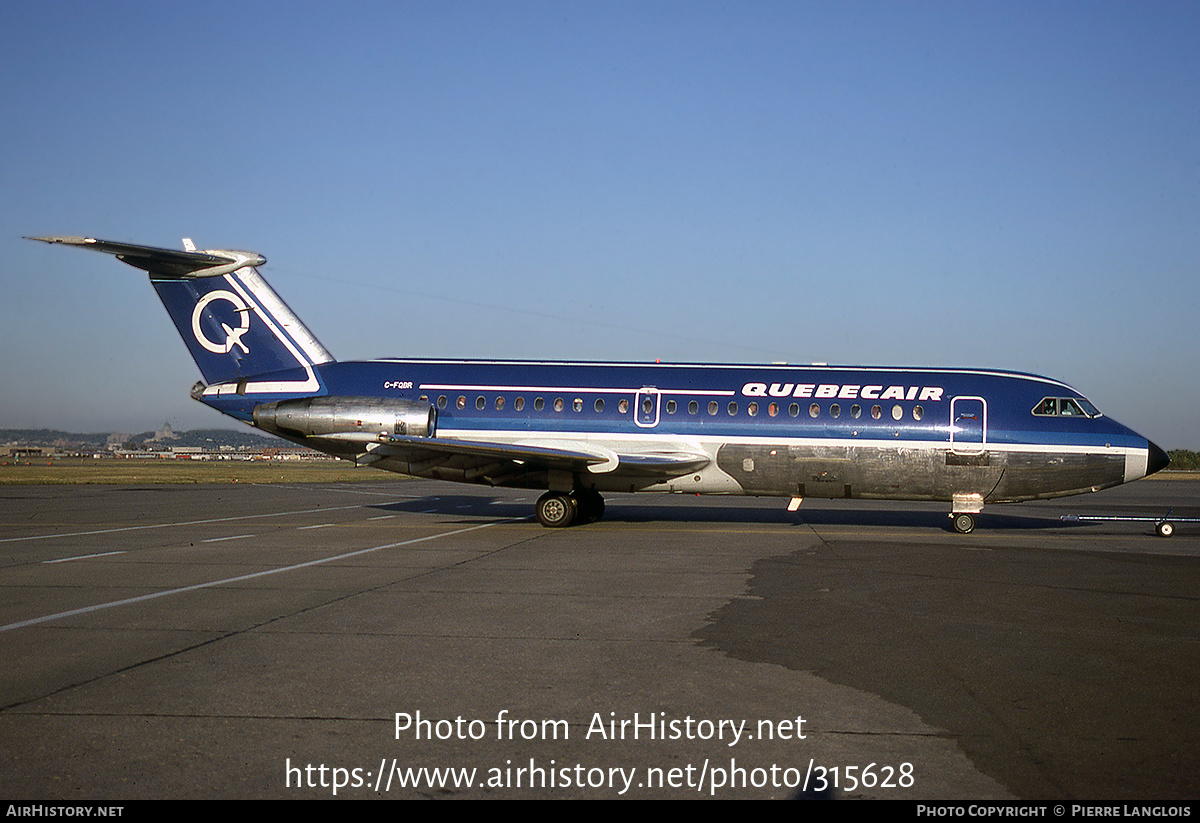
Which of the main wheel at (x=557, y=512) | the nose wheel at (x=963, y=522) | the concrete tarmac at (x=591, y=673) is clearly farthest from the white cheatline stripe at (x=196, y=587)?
the nose wheel at (x=963, y=522)

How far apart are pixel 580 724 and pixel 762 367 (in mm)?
16162

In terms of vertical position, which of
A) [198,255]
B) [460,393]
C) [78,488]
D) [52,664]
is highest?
[198,255]

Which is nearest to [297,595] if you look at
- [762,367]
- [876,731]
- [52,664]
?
[52,664]

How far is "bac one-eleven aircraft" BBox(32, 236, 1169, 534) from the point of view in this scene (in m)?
19.4

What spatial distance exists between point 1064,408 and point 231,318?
19512mm

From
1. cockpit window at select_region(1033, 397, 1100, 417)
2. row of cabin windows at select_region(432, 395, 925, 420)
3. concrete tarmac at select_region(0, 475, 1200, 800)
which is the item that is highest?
cockpit window at select_region(1033, 397, 1100, 417)

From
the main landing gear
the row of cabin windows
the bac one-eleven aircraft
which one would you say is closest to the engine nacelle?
the bac one-eleven aircraft

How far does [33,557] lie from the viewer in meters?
14.0

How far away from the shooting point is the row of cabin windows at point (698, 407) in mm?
19828


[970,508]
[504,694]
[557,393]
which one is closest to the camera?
[504,694]

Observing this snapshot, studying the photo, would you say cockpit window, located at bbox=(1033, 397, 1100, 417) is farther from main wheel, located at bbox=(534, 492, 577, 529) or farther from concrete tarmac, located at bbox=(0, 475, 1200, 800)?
main wheel, located at bbox=(534, 492, 577, 529)

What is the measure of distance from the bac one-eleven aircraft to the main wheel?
32mm

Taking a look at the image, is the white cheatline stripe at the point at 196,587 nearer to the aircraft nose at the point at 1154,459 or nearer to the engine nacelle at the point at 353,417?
the engine nacelle at the point at 353,417

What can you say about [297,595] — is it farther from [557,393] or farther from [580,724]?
[557,393]
